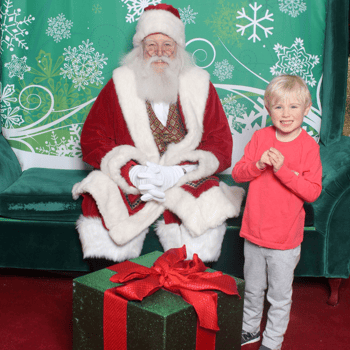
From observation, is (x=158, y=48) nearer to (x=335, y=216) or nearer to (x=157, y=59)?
(x=157, y=59)

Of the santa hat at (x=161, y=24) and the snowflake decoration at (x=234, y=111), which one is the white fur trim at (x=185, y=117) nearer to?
the santa hat at (x=161, y=24)

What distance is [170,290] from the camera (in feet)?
4.53

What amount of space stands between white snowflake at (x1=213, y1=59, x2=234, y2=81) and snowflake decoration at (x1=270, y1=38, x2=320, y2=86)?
0.26 m

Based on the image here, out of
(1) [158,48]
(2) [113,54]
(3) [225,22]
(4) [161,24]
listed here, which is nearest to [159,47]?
(1) [158,48]

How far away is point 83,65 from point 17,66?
0.41 m

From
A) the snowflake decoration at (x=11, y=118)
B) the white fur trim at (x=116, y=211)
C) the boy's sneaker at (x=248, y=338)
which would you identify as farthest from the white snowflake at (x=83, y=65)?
the boy's sneaker at (x=248, y=338)

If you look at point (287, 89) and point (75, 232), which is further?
point (75, 232)

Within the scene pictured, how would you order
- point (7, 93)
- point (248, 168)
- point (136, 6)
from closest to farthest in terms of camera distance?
point (248, 168)
point (136, 6)
point (7, 93)

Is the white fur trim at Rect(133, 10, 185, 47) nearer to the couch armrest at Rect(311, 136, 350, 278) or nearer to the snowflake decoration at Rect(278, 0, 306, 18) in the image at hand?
the snowflake decoration at Rect(278, 0, 306, 18)

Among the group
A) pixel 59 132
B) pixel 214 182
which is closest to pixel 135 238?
pixel 214 182

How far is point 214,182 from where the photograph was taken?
2.09m

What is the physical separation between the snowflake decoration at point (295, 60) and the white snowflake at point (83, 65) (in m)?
1.06

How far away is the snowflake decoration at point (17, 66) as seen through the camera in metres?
2.71

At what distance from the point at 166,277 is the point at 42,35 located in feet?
6.24
